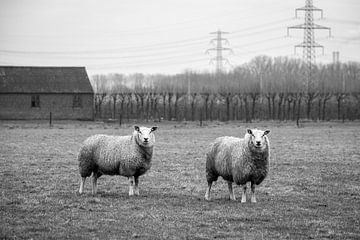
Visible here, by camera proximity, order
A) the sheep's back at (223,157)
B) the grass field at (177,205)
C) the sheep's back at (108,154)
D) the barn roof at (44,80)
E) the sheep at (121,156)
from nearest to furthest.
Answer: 1. the grass field at (177,205)
2. the sheep's back at (223,157)
3. the sheep at (121,156)
4. the sheep's back at (108,154)
5. the barn roof at (44,80)

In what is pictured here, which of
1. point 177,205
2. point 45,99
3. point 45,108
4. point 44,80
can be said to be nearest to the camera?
point 177,205

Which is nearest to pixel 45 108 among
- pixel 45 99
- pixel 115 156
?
pixel 45 99

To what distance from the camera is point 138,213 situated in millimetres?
12383

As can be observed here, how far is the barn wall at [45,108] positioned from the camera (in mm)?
68438

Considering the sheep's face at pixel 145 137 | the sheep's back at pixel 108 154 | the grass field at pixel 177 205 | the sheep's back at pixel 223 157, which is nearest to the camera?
the grass field at pixel 177 205

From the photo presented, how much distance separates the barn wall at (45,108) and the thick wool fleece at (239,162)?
5497 centimetres

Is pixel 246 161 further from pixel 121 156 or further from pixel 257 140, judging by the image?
pixel 121 156

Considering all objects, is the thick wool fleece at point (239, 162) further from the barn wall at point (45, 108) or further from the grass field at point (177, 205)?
the barn wall at point (45, 108)

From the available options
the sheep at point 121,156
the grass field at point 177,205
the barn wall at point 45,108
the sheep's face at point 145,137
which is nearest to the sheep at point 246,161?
the grass field at point 177,205

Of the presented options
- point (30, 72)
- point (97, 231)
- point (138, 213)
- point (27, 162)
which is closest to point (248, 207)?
point (138, 213)

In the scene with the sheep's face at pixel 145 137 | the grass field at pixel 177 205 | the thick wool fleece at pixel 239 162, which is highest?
the sheep's face at pixel 145 137

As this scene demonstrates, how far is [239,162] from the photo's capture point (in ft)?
46.4

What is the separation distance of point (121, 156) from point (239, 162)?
307cm

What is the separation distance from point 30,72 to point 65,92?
20.8 feet
